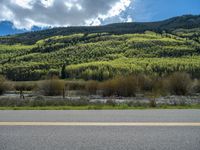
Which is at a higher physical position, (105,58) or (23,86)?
(105,58)

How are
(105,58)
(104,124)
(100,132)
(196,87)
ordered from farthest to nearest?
1. (105,58)
2. (196,87)
3. (104,124)
4. (100,132)

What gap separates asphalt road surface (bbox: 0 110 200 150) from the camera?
629 centimetres

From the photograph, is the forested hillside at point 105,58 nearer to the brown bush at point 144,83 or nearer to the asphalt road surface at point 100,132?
the brown bush at point 144,83

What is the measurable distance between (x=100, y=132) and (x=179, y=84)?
134 ft

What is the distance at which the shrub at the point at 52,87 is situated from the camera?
48.2 meters

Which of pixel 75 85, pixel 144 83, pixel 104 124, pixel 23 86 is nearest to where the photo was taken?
pixel 104 124

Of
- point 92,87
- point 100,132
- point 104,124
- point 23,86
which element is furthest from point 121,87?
point 100,132

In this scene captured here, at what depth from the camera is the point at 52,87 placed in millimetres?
48312

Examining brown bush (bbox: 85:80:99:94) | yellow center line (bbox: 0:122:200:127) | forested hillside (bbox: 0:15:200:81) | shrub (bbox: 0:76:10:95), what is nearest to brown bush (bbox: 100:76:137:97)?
brown bush (bbox: 85:80:99:94)

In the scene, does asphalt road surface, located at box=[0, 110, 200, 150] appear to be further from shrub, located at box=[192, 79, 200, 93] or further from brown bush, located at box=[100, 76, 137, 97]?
shrub, located at box=[192, 79, 200, 93]

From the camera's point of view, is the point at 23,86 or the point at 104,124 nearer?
the point at 104,124

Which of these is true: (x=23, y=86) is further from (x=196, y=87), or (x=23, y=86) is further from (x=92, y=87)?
(x=196, y=87)

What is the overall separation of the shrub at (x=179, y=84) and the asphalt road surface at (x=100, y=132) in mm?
37778

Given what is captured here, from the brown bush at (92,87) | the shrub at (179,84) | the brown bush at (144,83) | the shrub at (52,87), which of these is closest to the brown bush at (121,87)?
the brown bush at (144,83)
